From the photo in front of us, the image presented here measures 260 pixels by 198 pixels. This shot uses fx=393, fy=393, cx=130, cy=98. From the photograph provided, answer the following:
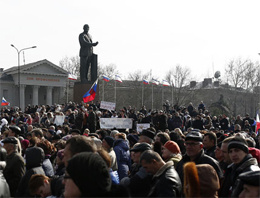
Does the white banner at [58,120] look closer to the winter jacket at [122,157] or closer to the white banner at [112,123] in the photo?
the white banner at [112,123]

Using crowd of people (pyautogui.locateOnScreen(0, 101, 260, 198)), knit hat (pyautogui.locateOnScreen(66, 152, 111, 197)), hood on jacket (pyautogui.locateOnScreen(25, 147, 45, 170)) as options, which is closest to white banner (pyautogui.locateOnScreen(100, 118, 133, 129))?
crowd of people (pyautogui.locateOnScreen(0, 101, 260, 198))

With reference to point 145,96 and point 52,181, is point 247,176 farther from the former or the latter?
point 145,96

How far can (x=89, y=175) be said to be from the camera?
2.38 m

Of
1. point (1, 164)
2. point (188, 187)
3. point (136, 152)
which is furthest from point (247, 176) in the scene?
point (1, 164)

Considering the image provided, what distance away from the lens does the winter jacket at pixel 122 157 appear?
7.52m

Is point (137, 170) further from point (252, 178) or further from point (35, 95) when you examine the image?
point (35, 95)

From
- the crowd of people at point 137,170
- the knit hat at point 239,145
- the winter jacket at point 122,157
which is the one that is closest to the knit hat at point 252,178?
the crowd of people at point 137,170

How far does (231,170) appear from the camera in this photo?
5172 millimetres

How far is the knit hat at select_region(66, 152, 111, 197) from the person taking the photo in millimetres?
2348

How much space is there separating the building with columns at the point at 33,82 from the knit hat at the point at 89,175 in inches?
2585

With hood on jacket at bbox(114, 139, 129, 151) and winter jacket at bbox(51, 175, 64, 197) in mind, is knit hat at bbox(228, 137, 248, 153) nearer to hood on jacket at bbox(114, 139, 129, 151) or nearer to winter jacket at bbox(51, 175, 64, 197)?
winter jacket at bbox(51, 175, 64, 197)

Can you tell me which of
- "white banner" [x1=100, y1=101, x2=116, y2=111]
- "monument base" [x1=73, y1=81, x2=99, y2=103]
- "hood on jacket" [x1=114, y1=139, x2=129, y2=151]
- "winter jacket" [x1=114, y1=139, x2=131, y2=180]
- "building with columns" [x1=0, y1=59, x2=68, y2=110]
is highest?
"building with columns" [x1=0, y1=59, x2=68, y2=110]

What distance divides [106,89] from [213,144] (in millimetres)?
64795

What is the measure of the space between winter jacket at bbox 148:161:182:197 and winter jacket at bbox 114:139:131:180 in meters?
3.33
